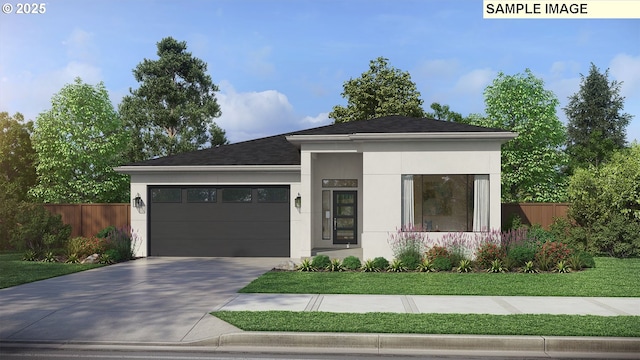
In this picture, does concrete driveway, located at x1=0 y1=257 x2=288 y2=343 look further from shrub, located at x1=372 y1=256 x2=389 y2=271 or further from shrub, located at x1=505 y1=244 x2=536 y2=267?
shrub, located at x1=505 y1=244 x2=536 y2=267

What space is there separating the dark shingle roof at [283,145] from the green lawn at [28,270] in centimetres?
509

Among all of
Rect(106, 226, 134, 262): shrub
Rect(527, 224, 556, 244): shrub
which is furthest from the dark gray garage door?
Rect(527, 224, 556, 244): shrub

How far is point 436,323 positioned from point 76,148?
3129 cm

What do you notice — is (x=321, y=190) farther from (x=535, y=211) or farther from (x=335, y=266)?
(x=535, y=211)

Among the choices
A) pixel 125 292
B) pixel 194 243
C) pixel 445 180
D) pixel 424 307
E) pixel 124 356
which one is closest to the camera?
pixel 124 356

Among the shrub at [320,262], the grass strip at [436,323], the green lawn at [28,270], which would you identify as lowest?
the green lawn at [28,270]

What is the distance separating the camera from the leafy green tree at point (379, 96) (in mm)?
36969

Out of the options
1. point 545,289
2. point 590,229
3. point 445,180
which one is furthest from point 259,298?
point 590,229

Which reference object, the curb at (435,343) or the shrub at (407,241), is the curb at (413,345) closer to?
the curb at (435,343)

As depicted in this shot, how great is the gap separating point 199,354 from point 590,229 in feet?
54.3

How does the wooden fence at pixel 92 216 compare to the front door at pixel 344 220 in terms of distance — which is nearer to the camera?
the front door at pixel 344 220

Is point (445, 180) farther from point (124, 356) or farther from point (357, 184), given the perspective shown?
point (124, 356)

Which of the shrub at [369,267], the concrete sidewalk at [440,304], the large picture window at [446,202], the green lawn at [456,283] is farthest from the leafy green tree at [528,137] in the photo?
the concrete sidewalk at [440,304]

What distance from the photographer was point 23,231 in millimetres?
18750
